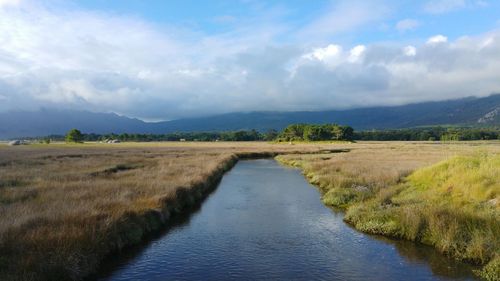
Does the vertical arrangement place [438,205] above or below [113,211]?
below

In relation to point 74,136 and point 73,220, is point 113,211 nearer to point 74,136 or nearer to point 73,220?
point 73,220

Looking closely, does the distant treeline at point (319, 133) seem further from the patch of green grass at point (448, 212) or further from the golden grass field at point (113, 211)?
the patch of green grass at point (448, 212)

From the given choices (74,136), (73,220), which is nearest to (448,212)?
(73,220)

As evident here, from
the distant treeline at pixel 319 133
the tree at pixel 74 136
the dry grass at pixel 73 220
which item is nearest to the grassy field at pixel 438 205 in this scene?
the dry grass at pixel 73 220

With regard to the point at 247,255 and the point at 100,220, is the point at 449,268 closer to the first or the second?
the point at 247,255

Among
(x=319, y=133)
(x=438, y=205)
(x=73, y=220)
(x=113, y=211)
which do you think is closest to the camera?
(x=73, y=220)

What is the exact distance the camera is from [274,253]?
17156mm

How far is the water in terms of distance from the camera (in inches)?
583

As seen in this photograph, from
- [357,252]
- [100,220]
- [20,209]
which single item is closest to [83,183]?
[20,209]

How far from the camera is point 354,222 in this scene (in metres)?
22.4

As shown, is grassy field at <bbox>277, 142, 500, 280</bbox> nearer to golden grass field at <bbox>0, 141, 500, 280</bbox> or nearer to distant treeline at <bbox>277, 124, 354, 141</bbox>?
golden grass field at <bbox>0, 141, 500, 280</bbox>

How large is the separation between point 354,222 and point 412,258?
5837 millimetres

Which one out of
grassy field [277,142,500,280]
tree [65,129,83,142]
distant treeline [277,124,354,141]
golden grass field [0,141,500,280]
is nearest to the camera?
golden grass field [0,141,500,280]

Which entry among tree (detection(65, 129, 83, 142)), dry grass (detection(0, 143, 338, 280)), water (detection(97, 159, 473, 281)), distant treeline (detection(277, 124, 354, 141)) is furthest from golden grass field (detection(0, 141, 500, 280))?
tree (detection(65, 129, 83, 142))
